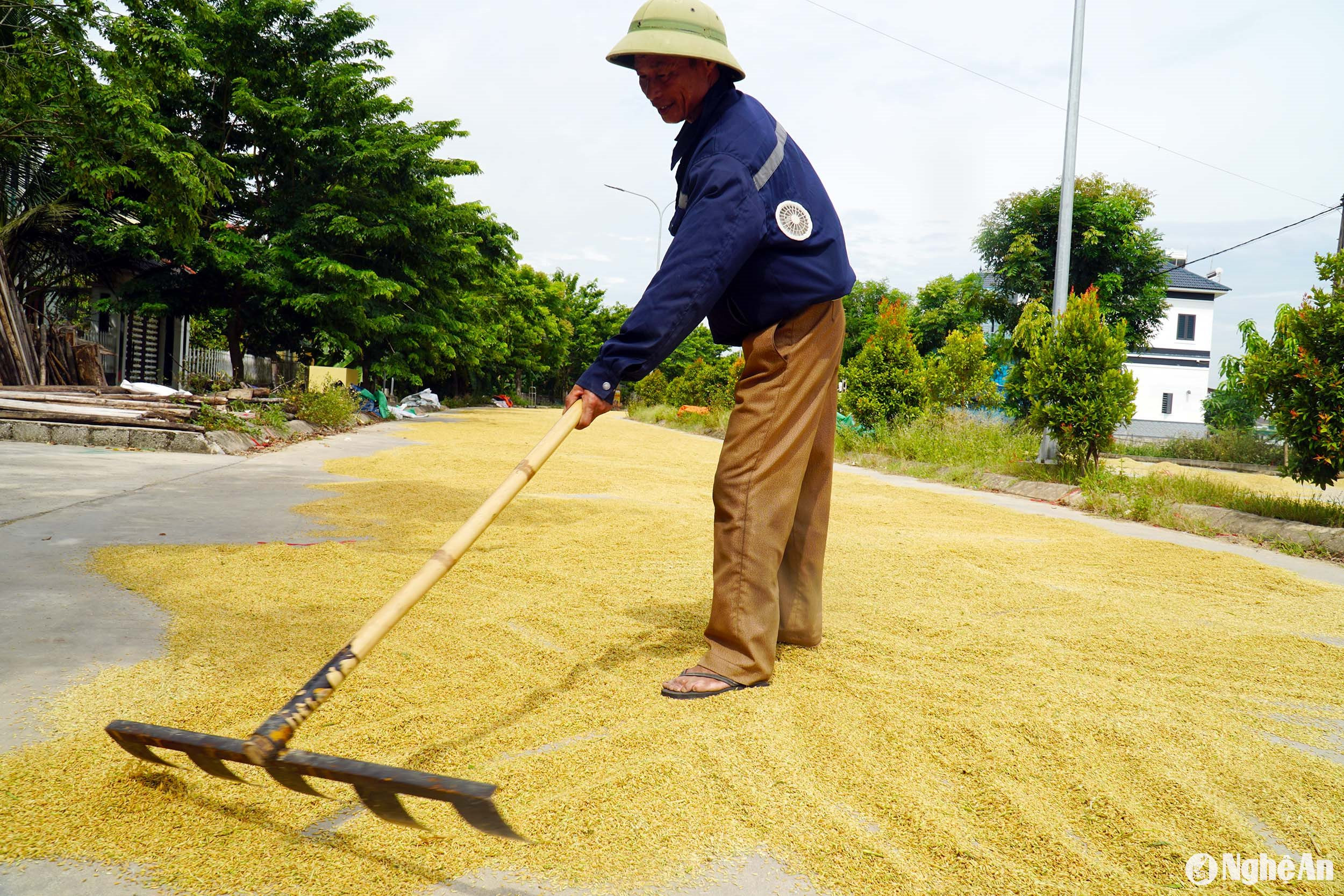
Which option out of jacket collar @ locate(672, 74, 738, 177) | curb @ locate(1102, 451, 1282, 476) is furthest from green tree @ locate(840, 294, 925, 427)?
jacket collar @ locate(672, 74, 738, 177)

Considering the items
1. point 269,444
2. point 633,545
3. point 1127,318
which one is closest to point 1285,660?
point 633,545

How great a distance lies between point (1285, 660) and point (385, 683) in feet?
9.18

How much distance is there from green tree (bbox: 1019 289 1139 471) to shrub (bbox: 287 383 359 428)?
976 centimetres

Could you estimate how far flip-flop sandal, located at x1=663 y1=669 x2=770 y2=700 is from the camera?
6.81ft

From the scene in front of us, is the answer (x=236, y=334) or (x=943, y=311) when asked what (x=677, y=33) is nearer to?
(x=236, y=334)

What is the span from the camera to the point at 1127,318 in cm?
2503

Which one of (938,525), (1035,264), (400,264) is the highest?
(1035,264)

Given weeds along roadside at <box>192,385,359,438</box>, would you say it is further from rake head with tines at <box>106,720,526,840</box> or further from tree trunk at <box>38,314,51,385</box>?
rake head with tines at <box>106,720,526,840</box>

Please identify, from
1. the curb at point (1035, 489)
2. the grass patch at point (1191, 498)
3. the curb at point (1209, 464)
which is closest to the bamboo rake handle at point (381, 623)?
the grass patch at point (1191, 498)

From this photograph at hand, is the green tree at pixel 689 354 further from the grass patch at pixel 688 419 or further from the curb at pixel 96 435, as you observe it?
the curb at pixel 96 435

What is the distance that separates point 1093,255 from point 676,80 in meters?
25.7

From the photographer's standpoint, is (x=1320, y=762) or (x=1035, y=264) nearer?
(x=1320, y=762)

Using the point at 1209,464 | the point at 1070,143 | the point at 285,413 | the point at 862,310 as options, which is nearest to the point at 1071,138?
the point at 1070,143

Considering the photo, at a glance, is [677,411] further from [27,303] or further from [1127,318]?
[27,303]
